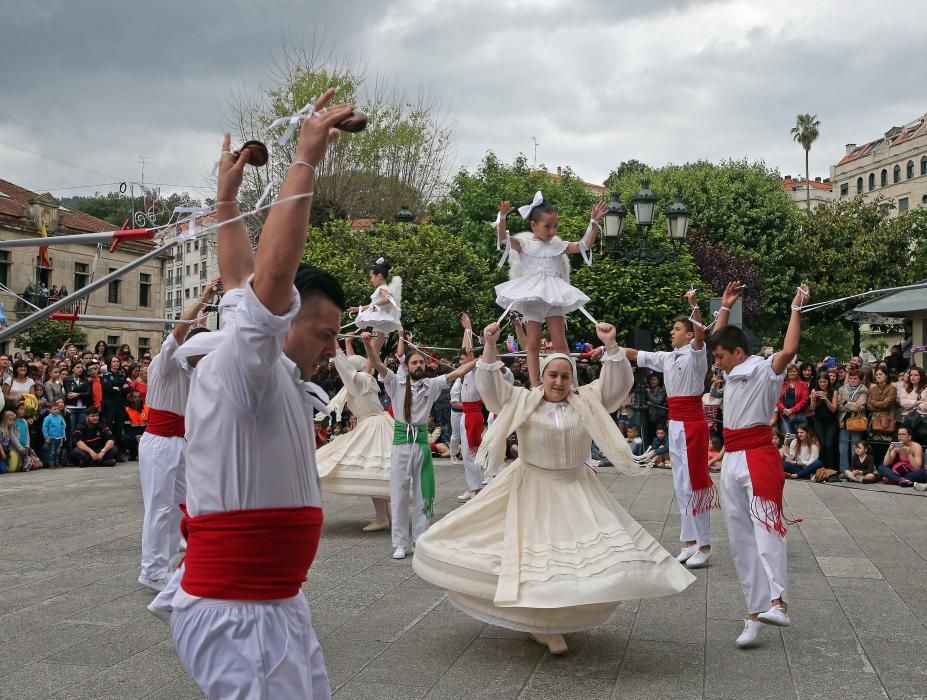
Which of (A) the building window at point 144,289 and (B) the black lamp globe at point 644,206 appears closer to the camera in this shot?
(B) the black lamp globe at point 644,206

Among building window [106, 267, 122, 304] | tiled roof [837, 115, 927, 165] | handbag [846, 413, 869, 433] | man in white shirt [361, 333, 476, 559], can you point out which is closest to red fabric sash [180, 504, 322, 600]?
man in white shirt [361, 333, 476, 559]

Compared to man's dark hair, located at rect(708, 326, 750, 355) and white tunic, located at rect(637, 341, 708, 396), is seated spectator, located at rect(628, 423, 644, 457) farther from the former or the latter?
man's dark hair, located at rect(708, 326, 750, 355)

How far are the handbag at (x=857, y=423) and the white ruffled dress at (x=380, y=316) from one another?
990cm

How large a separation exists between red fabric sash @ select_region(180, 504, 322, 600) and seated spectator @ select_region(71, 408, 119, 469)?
53.4 ft

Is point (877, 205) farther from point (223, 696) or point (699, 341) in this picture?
point (223, 696)

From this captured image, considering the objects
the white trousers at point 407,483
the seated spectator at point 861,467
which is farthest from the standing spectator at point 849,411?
the white trousers at point 407,483

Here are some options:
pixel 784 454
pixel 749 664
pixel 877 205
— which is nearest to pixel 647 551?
pixel 749 664

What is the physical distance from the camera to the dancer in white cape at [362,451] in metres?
10.7

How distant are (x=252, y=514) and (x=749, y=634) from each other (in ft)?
15.1

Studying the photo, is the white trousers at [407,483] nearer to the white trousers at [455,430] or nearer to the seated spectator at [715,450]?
the white trousers at [455,430]

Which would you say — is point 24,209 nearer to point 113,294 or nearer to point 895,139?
point 113,294

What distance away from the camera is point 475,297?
28.8m

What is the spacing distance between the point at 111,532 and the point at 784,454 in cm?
1131

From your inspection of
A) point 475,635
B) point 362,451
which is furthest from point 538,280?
point 362,451
